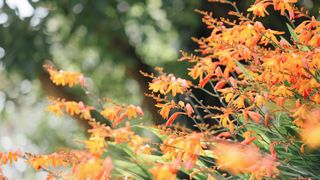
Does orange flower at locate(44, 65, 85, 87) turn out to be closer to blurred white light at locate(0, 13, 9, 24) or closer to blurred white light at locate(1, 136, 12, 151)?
blurred white light at locate(0, 13, 9, 24)

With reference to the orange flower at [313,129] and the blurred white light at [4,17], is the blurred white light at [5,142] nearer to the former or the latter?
the blurred white light at [4,17]

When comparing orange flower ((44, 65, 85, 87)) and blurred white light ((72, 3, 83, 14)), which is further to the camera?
blurred white light ((72, 3, 83, 14))

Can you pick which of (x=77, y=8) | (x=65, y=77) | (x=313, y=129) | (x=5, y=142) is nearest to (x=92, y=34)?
(x=77, y=8)

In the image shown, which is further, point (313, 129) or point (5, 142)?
point (5, 142)

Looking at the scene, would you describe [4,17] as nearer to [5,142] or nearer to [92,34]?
[92,34]

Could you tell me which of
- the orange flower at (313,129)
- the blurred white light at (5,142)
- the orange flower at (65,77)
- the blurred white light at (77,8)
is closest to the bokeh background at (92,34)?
the blurred white light at (77,8)

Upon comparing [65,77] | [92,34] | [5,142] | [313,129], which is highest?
[5,142]

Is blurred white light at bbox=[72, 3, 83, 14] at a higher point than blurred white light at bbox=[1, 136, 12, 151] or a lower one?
lower

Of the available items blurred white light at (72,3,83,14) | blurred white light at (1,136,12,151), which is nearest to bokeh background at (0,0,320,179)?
blurred white light at (72,3,83,14)

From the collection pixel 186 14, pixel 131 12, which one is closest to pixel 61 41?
pixel 131 12

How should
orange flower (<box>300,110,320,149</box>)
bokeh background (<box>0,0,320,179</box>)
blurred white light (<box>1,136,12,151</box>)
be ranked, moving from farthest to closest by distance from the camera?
blurred white light (<box>1,136,12,151</box>) < bokeh background (<box>0,0,320,179</box>) < orange flower (<box>300,110,320,149</box>)

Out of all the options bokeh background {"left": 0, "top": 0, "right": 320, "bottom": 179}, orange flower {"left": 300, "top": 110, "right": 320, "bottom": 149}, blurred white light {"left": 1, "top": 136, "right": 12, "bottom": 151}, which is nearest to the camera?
orange flower {"left": 300, "top": 110, "right": 320, "bottom": 149}

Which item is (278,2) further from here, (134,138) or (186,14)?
(186,14)

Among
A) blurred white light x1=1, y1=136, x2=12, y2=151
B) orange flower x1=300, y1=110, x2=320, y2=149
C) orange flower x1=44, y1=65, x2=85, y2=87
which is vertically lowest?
orange flower x1=300, y1=110, x2=320, y2=149
